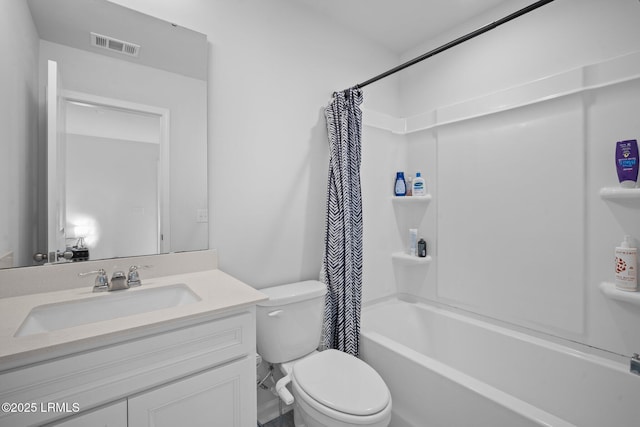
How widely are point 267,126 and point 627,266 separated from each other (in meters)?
2.00

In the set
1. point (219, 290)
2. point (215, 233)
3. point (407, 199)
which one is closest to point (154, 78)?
point (215, 233)

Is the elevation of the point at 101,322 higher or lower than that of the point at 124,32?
lower

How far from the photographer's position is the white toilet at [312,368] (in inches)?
45.1

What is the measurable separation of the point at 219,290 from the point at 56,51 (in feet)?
3.92

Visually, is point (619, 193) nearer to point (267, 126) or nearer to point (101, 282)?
point (267, 126)

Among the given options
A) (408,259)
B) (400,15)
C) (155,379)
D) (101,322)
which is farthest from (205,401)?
(400,15)

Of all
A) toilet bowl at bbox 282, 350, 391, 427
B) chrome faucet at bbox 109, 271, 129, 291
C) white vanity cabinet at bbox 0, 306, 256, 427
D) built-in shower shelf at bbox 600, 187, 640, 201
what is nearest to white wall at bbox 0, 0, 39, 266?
chrome faucet at bbox 109, 271, 129, 291

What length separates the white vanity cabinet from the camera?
71 centimetres

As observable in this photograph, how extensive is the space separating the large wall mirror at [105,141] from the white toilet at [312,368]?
55 cm

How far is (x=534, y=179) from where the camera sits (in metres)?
1.70

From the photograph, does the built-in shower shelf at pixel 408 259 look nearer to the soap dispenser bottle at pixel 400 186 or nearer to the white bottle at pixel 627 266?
the soap dispenser bottle at pixel 400 186

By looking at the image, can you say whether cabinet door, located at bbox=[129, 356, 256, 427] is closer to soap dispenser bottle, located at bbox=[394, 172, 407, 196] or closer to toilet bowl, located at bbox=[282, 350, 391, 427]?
toilet bowl, located at bbox=[282, 350, 391, 427]

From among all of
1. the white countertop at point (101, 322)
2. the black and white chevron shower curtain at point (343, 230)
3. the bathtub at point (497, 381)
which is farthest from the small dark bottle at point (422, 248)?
the white countertop at point (101, 322)

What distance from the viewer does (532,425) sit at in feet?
3.39
